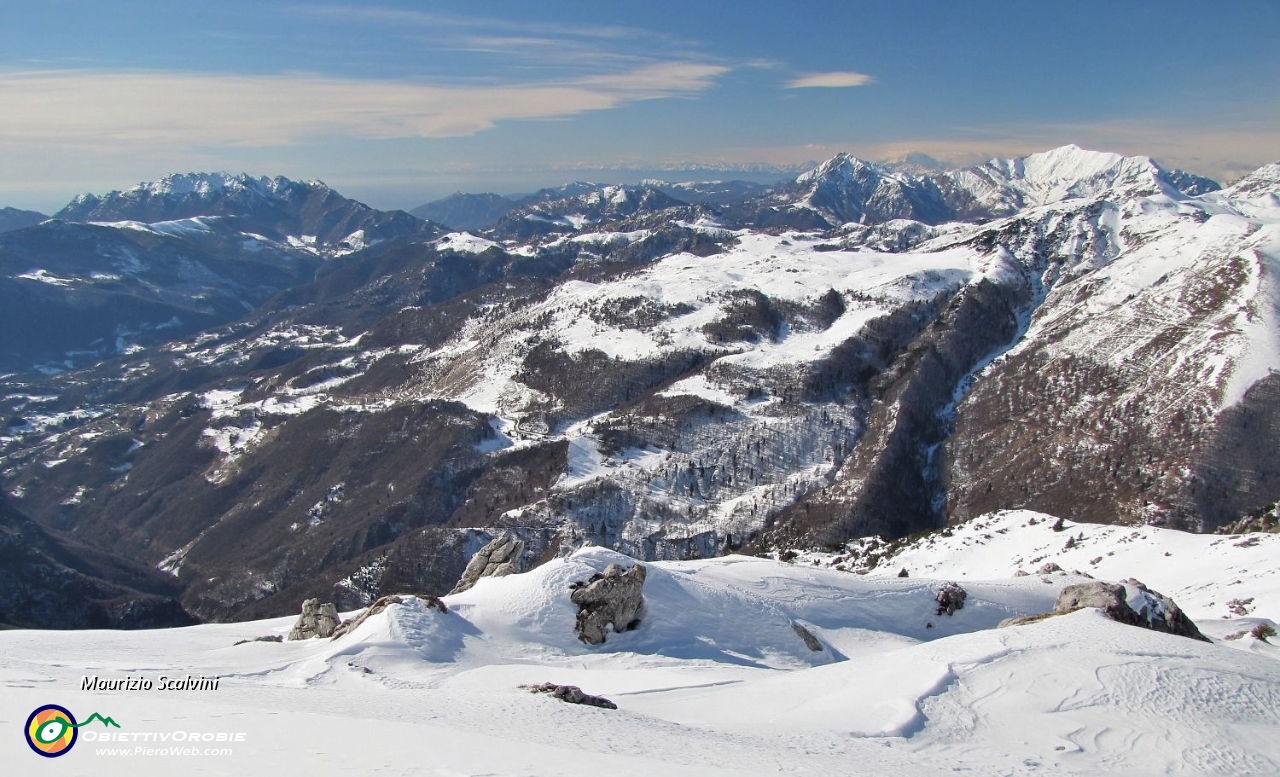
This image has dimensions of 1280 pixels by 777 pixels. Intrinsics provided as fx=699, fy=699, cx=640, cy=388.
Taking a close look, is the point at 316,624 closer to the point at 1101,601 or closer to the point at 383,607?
the point at 383,607

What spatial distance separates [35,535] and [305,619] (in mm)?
164411

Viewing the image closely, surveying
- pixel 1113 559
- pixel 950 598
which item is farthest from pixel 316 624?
pixel 1113 559

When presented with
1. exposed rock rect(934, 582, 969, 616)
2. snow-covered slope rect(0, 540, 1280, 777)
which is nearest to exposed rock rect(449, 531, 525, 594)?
snow-covered slope rect(0, 540, 1280, 777)

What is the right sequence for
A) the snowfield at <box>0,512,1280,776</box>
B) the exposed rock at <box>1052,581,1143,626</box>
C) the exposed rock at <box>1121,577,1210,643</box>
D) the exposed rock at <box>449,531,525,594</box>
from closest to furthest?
the snowfield at <box>0,512,1280,776</box>
the exposed rock at <box>1052,581,1143,626</box>
the exposed rock at <box>1121,577,1210,643</box>
the exposed rock at <box>449,531,525,594</box>

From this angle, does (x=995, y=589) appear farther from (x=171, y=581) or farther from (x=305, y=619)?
(x=171, y=581)

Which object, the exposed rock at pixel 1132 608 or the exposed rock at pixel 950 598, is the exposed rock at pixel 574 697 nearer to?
the exposed rock at pixel 1132 608

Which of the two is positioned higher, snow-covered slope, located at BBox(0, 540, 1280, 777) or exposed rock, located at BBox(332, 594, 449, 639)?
snow-covered slope, located at BBox(0, 540, 1280, 777)

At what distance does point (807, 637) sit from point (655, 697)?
65.4ft

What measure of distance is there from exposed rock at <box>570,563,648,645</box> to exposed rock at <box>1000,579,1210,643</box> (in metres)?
23.9

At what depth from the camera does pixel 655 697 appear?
34.6 m

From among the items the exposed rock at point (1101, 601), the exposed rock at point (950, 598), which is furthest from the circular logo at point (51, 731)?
the exposed rock at point (950, 598)

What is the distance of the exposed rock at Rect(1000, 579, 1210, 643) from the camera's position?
136 ft

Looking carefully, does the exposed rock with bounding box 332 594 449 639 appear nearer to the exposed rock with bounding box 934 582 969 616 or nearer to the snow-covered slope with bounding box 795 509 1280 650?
the exposed rock with bounding box 934 582 969 616

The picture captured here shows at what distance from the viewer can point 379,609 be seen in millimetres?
46188
